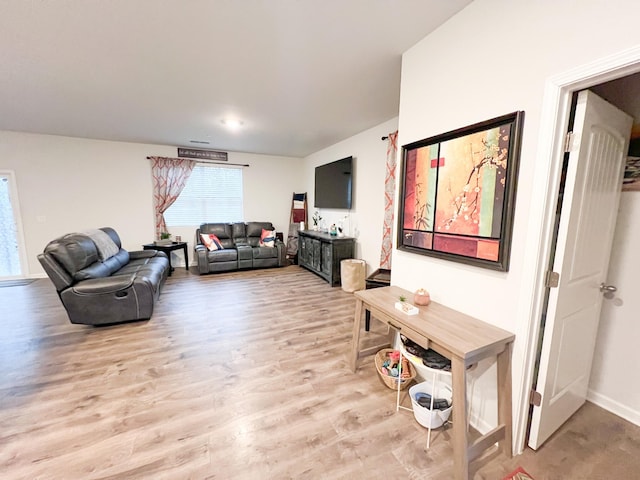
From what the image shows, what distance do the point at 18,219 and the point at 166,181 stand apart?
2.37m

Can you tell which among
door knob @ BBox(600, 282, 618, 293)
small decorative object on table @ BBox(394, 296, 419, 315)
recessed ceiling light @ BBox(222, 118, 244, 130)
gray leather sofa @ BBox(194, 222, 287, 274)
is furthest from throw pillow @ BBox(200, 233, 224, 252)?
door knob @ BBox(600, 282, 618, 293)

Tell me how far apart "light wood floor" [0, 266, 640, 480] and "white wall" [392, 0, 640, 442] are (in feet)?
1.86

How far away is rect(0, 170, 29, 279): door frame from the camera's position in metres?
4.30

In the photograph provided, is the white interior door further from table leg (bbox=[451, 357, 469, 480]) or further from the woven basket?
the woven basket

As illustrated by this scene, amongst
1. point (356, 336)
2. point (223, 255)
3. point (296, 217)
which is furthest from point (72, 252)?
point (296, 217)

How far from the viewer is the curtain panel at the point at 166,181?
5.17m

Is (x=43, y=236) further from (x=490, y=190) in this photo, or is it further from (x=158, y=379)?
(x=490, y=190)

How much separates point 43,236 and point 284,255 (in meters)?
4.34

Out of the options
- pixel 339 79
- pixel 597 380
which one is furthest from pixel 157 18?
pixel 597 380

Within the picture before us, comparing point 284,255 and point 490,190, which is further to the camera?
point 284,255

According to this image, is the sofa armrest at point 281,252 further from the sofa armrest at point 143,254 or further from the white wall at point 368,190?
the sofa armrest at point 143,254

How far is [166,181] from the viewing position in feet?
17.2

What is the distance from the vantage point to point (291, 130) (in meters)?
4.09

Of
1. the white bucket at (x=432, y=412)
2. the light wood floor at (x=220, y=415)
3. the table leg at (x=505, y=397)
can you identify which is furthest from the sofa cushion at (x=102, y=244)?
the table leg at (x=505, y=397)
